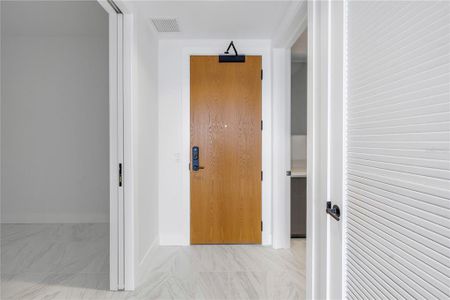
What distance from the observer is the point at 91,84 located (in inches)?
152

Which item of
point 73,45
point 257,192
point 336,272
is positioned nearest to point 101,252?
point 257,192

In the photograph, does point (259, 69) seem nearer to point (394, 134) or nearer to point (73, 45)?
A: point (394, 134)

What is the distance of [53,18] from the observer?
10.7 ft

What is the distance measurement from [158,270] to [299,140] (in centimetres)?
246

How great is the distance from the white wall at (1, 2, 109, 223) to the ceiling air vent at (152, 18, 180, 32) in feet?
4.67

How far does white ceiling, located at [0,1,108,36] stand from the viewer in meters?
2.95

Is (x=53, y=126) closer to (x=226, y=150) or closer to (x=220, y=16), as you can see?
(x=226, y=150)

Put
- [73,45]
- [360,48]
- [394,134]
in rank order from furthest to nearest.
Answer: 1. [73,45]
2. [360,48]
3. [394,134]

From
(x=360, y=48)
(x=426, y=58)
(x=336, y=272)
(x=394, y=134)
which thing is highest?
(x=360, y=48)

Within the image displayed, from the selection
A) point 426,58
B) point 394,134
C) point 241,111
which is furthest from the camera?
point 241,111

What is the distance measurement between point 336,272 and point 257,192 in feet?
6.09

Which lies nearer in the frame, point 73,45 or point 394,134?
point 394,134

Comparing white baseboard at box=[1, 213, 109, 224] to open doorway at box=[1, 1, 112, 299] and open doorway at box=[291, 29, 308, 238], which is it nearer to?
open doorway at box=[1, 1, 112, 299]

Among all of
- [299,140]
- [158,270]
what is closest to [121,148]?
[158,270]
